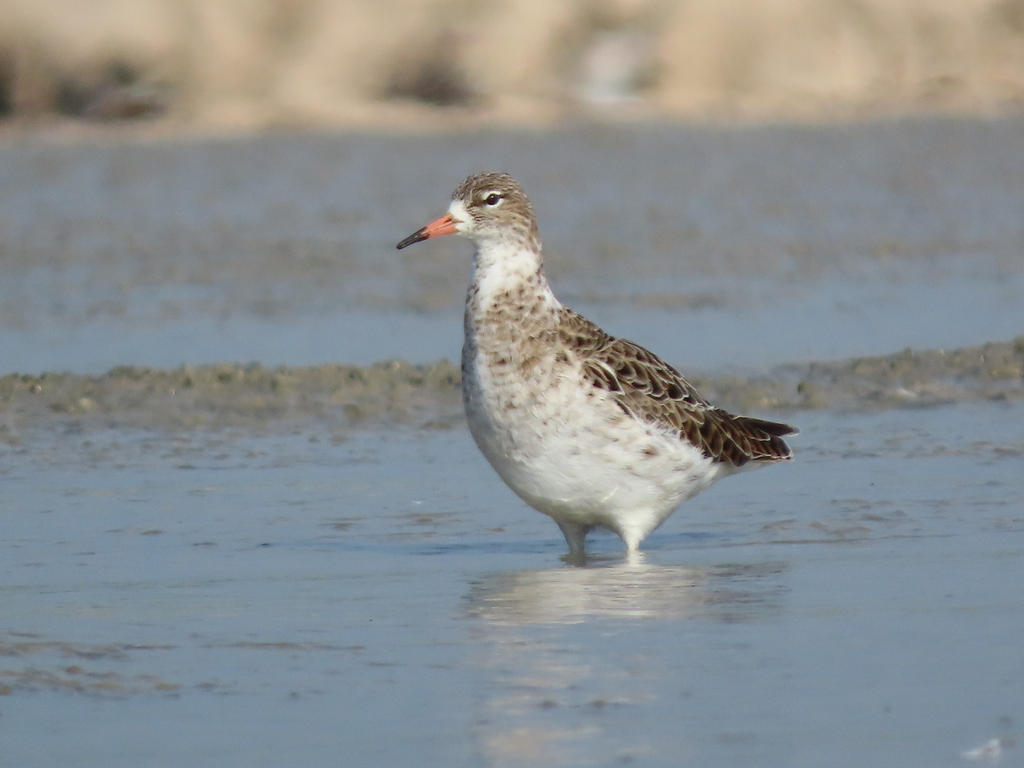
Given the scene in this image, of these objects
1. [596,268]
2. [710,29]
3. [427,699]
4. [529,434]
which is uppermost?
[710,29]

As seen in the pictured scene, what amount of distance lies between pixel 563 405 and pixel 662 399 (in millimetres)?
657

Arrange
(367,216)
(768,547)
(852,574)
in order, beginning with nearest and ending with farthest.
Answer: (852,574)
(768,547)
(367,216)

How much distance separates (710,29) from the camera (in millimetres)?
36438

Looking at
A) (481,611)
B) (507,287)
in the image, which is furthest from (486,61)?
(481,611)

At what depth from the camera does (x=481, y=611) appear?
690cm

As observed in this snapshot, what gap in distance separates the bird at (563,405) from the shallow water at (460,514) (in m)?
0.32

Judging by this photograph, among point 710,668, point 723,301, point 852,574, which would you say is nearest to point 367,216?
point 723,301

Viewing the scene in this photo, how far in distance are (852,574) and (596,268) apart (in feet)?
32.8

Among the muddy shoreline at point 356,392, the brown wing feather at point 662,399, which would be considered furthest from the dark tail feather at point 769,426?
the muddy shoreline at point 356,392

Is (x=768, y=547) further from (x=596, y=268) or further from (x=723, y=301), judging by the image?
(x=596, y=268)

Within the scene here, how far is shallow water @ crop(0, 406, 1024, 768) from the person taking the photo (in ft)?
17.4

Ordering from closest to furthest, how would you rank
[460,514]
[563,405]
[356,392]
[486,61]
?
1. [563,405]
2. [460,514]
3. [356,392]
4. [486,61]

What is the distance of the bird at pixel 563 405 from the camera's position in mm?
7816

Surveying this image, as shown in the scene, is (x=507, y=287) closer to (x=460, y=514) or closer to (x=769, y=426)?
(x=460, y=514)
